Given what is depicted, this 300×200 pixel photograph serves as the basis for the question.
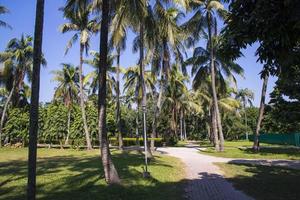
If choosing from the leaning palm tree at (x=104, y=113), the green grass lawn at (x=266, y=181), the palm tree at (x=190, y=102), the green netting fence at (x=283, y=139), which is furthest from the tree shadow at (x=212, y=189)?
the palm tree at (x=190, y=102)

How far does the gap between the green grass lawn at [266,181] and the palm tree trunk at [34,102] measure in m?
6.30

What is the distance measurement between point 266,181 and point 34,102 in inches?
384

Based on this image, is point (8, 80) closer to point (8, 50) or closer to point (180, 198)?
point (8, 50)

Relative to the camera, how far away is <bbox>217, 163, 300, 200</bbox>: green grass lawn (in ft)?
37.1

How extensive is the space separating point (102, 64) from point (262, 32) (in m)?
7.71

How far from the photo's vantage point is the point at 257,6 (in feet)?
19.7

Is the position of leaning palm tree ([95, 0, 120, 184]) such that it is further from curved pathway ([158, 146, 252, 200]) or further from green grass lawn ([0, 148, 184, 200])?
curved pathway ([158, 146, 252, 200])

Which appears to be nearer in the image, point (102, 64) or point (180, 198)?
point (180, 198)

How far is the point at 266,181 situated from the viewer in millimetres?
14344

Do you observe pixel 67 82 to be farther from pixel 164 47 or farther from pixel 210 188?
pixel 210 188

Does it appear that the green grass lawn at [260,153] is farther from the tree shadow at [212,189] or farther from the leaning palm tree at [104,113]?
the leaning palm tree at [104,113]

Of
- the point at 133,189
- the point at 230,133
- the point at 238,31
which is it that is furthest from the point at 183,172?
the point at 230,133

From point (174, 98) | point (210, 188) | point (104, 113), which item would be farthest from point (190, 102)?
point (104, 113)

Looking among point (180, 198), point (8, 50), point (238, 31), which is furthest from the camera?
point (8, 50)
